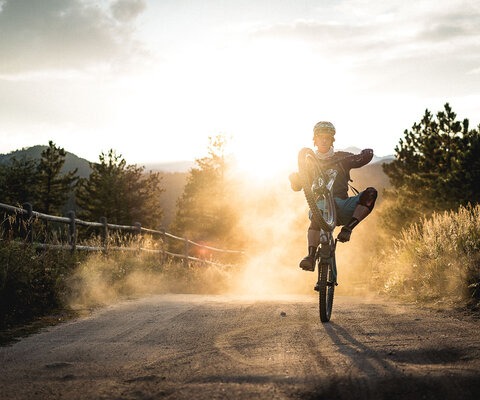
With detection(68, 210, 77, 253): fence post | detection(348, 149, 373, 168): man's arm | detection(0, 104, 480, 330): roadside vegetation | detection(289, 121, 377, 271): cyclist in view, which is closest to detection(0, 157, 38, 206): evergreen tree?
detection(0, 104, 480, 330): roadside vegetation

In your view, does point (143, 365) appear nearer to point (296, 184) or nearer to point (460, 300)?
point (296, 184)

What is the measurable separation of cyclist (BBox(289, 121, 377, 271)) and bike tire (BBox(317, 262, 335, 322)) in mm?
151

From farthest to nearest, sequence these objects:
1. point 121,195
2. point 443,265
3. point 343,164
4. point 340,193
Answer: point 121,195 → point 443,265 → point 340,193 → point 343,164

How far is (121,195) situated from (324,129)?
1482 inches

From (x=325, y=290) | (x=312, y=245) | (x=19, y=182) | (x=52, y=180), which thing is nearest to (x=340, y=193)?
(x=312, y=245)

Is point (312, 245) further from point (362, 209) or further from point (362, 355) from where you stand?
point (362, 355)

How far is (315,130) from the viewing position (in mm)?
6363

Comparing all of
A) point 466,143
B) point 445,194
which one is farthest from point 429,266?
point 466,143

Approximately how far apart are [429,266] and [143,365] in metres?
5.84

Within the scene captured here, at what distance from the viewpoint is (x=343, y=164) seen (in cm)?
615

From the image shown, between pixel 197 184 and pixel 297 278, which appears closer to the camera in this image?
pixel 297 278

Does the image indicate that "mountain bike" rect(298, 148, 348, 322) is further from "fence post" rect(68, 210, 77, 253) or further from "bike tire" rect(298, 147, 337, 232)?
"fence post" rect(68, 210, 77, 253)

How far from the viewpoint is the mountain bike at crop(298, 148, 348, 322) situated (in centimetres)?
579

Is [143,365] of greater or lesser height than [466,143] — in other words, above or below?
below
